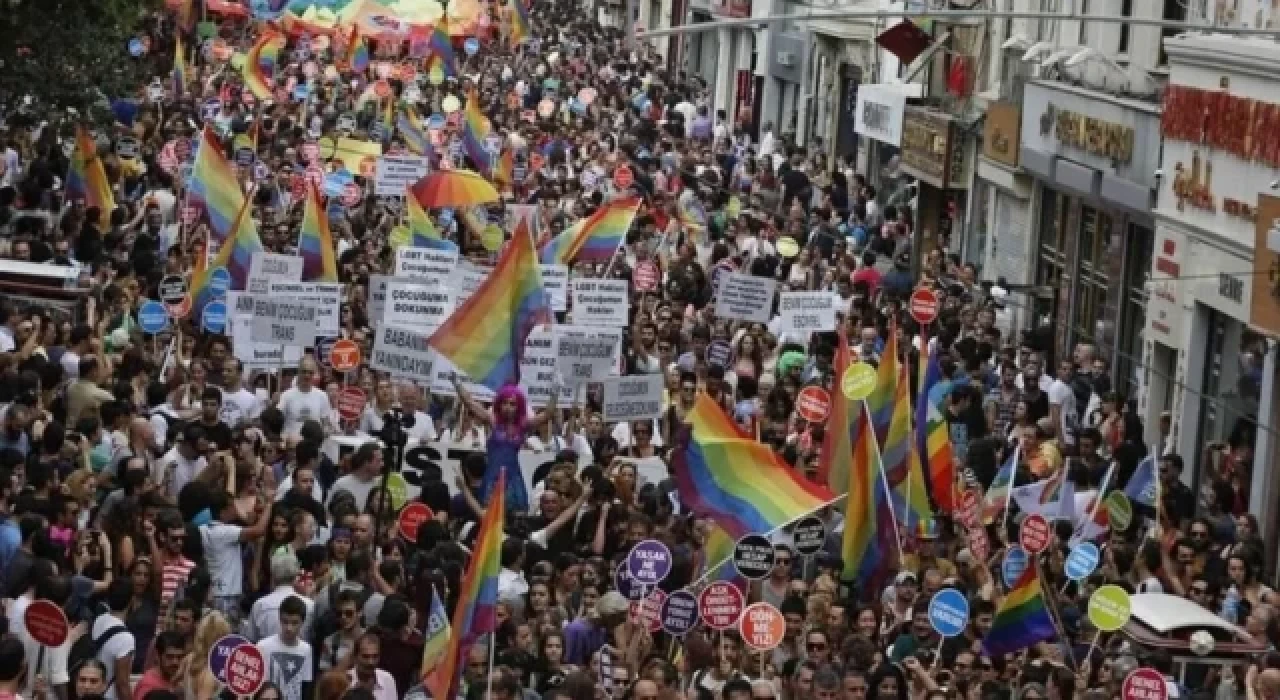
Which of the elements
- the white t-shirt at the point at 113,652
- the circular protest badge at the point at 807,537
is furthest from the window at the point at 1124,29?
the white t-shirt at the point at 113,652

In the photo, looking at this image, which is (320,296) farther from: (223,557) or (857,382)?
(223,557)

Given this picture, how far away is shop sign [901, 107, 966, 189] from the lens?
151 ft

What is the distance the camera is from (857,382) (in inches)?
837

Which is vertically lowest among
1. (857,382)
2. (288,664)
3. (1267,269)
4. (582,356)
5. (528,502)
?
(528,502)

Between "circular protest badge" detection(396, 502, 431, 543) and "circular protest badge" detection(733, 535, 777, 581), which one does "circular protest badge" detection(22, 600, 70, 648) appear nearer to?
"circular protest badge" detection(396, 502, 431, 543)

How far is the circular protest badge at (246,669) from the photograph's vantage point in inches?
583

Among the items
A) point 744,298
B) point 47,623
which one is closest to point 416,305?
point 744,298

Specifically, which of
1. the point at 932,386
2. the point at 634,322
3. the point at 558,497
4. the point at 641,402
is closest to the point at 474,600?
the point at 558,497

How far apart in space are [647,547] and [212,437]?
12.4 feet

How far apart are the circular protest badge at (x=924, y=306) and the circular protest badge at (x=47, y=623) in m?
14.4

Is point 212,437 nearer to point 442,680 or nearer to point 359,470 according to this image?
point 359,470

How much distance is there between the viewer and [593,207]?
3631 centimetres

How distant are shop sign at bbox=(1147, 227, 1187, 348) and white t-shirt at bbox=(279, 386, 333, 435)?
1149 centimetres

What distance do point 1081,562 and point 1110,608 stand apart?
5.76 ft
